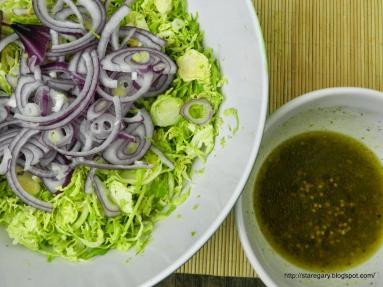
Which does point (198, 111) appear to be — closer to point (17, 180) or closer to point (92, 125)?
point (92, 125)

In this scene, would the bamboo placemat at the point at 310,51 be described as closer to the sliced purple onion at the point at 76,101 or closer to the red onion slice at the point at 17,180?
the sliced purple onion at the point at 76,101

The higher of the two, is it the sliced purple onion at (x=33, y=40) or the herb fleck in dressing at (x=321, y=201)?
the sliced purple onion at (x=33, y=40)

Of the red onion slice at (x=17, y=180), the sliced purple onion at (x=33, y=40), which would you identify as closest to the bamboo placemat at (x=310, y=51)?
the red onion slice at (x=17, y=180)

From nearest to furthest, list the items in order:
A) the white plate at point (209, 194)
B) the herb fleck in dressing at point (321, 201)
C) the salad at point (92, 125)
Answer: the white plate at point (209, 194) → the salad at point (92, 125) → the herb fleck in dressing at point (321, 201)

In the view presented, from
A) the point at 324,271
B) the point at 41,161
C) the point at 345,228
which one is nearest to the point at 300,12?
the point at 345,228

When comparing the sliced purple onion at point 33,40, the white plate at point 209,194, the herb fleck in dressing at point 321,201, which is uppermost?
the sliced purple onion at point 33,40

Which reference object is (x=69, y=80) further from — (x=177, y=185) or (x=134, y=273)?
(x=134, y=273)

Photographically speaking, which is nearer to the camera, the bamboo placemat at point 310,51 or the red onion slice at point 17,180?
the red onion slice at point 17,180
